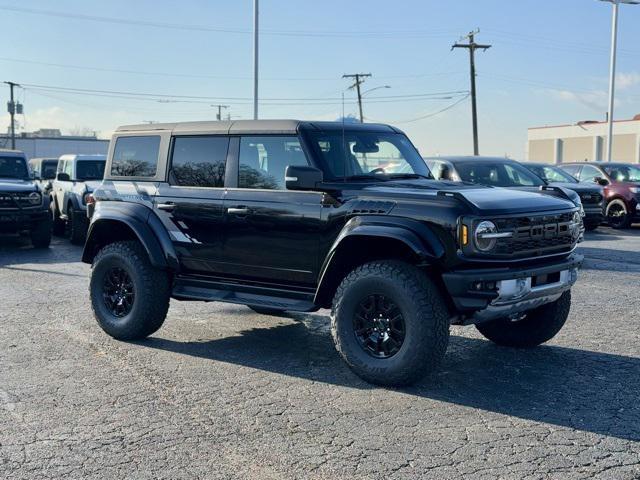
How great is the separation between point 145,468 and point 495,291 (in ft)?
8.38

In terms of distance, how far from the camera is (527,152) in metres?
82.1

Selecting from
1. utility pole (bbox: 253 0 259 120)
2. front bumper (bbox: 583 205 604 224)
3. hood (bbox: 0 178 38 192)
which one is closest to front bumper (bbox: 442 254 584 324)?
hood (bbox: 0 178 38 192)

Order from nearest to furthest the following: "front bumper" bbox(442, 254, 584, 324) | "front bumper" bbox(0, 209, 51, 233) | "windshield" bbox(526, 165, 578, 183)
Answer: "front bumper" bbox(442, 254, 584, 324), "front bumper" bbox(0, 209, 51, 233), "windshield" bbox(526, 165, 578, 183)

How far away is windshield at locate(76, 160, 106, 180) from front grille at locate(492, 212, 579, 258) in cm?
1273

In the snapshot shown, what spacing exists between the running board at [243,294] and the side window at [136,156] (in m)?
1.14

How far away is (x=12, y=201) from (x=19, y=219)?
37 cm

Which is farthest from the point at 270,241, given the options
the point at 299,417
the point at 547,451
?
the point at 547,451

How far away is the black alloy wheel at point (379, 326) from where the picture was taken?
5367 mm

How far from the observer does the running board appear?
5930mm

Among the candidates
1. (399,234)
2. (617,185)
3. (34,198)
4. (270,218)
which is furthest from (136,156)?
(617,185)

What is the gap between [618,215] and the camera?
18484 millimetres

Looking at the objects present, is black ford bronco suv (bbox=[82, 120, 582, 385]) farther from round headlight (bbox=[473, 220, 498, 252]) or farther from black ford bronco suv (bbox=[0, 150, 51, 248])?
black ford bronco suv (bbox=[0, 150, 51, 248])

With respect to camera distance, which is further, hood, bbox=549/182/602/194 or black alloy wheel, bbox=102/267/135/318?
hood, bbox=549/182/602/194

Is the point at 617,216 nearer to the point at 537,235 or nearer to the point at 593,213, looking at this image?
the point at 593,213
